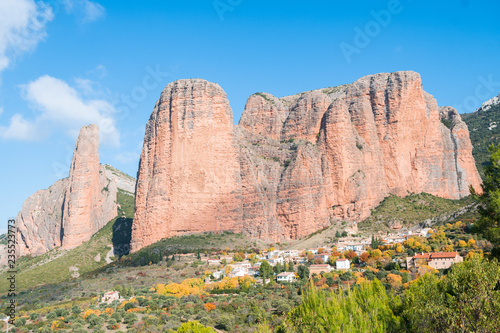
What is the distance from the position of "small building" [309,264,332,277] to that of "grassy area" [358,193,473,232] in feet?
76.6

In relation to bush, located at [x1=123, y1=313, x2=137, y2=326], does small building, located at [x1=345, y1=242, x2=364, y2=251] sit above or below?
above

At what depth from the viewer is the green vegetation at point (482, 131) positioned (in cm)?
10050

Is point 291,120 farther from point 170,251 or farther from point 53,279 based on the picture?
point 53,279

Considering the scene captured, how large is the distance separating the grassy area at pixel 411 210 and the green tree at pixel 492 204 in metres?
54.1

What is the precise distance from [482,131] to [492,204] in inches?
3918

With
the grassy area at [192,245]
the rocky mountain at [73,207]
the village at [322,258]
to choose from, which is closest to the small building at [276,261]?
the village at [322,258]

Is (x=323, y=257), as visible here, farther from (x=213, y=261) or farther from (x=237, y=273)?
(x=213, y=261)

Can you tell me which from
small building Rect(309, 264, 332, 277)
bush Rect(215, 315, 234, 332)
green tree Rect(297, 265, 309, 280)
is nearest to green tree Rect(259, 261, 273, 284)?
green tree Rect(297, 265, 309, 280)

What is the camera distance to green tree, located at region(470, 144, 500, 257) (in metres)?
22.0

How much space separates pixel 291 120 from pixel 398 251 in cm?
3942

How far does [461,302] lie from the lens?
17922 mm

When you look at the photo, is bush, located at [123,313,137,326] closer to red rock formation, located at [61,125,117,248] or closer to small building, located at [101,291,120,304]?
small building, located at [101,291,120,304]

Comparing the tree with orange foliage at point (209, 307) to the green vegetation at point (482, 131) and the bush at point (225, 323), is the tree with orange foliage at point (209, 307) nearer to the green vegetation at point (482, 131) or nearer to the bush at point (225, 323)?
the bush at point (225, 323)

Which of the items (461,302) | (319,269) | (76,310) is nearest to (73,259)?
(76,310)
